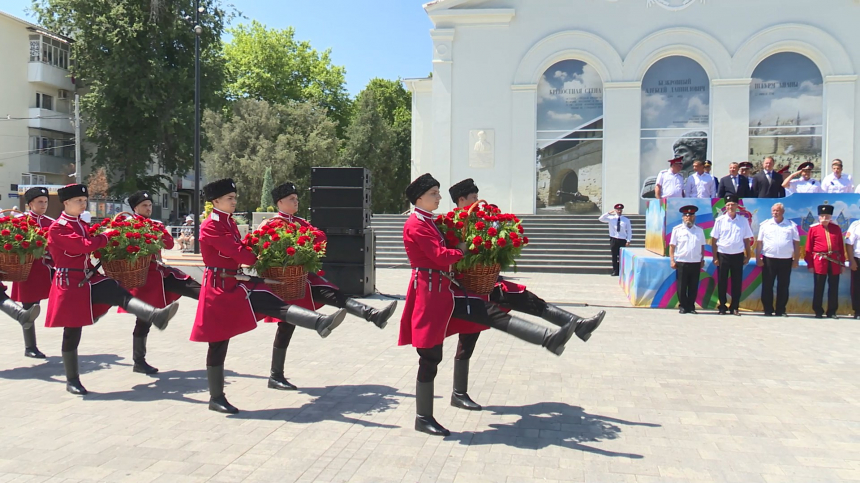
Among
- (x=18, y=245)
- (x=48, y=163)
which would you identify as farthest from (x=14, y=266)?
(x=48, y=163)

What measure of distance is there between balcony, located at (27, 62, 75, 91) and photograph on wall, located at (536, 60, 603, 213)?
111 feet

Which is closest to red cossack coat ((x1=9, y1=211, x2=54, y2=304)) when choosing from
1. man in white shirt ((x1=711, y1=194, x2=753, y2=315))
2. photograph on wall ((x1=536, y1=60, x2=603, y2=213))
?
man in white shirt ((x1=711, y1=194, x2=753, y2=315))

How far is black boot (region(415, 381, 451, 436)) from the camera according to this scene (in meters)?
4.97

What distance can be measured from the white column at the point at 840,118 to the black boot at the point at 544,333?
2272cm

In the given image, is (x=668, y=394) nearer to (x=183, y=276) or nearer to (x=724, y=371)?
(x=724, y=371)

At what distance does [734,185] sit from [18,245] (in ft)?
37.9

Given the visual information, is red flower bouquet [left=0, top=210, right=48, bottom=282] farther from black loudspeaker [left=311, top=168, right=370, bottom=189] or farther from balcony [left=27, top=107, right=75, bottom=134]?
balcony [left=27, top=107, right=75, bottom=134]

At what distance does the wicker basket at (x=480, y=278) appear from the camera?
196 inches

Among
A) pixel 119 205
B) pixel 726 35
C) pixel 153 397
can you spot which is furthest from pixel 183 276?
pixel 119 205

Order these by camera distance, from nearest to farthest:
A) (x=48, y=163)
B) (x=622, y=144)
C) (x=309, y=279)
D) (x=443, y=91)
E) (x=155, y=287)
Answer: (x=309, y=279), (x=155, y=287), (x=622, y=144), (x=443, y=91), (x=48, y=163)

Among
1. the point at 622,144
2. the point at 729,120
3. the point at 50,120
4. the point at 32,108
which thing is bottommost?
the point at 622,144

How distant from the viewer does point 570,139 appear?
25.1 metres

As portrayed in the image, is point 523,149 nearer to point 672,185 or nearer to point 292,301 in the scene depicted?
point 672,185

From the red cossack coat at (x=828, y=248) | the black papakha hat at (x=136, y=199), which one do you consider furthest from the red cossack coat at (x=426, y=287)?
the red cossack coat at (x=828, y=248)
